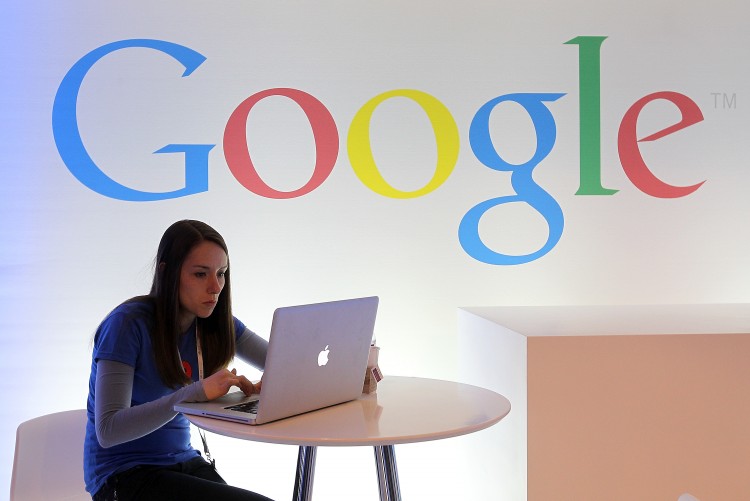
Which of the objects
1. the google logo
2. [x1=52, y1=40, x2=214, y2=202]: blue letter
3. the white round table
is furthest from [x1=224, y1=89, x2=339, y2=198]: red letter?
the white round table

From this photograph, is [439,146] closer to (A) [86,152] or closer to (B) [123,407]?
(A) [86,152]

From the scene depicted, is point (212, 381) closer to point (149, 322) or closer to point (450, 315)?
point (149, 322)

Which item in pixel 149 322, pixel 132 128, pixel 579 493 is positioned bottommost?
pixel 579 493

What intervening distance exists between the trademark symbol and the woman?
2.75 meters

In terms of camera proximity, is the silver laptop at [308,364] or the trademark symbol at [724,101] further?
the trademark symbol at [724,101]

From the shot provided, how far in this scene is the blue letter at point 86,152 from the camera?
359 centimetres

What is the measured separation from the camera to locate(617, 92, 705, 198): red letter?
3920mm

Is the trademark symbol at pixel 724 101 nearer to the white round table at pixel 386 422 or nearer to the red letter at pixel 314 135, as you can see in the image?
the red letter at pixel 314 135

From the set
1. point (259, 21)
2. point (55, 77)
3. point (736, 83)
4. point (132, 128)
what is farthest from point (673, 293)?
point (55, 77)

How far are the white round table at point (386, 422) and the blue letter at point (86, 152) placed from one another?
1605 millimetres

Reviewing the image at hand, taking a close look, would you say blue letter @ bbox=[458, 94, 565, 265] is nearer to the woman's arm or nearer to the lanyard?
the lanyard

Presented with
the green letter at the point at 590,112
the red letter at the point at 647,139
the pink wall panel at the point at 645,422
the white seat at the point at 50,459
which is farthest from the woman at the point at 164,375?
the red letter at the point at 647,139

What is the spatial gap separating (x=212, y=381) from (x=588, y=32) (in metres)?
2.70

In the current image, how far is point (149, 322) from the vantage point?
2.07 meters
